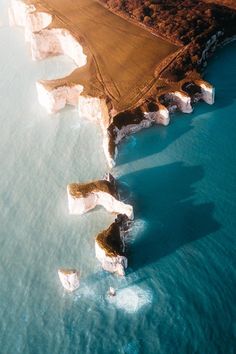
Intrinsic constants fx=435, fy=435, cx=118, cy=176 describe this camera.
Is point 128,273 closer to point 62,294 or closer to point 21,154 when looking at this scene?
point 62,294

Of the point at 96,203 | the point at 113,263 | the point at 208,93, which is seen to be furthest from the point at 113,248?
the point at 208,93

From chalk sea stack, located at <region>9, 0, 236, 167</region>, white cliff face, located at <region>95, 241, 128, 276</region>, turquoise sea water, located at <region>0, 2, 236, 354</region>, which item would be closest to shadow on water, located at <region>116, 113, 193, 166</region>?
turquoise sea water, located at <region>0, 2, 236, 354</region>

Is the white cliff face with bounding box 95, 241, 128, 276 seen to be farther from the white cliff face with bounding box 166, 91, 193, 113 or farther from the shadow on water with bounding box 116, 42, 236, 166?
the white cliff face with bounding box 166, 91, 193, 113

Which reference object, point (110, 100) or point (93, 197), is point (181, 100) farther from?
point (93, 197)

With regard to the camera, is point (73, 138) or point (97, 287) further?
point (73, 138)

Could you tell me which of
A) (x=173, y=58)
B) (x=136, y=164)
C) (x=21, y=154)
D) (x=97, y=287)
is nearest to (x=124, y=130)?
(x=136, y=164)

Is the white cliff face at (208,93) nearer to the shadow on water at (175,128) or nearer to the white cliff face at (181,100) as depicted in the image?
the shadow on water at (175,128)
